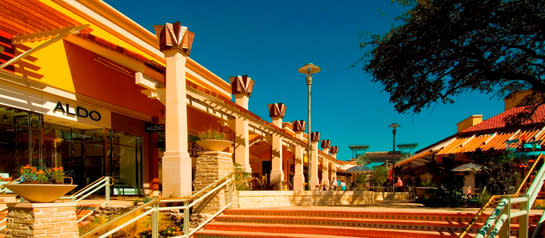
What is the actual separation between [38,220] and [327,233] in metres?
5.79

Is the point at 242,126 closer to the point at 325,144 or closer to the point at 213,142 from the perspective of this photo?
the point at 213,142

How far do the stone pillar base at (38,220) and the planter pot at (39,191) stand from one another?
11cm

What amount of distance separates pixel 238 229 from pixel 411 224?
14.0 ft

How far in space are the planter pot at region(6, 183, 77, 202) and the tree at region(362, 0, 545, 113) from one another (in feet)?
34.0

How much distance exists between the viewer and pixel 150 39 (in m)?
19.1

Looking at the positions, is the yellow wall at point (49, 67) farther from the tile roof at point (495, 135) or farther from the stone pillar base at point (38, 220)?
the tile roof at point (495, 135)

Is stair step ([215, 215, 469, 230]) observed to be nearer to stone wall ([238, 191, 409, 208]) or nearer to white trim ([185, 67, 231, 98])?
stone wall ([238, 191, 409, 208])

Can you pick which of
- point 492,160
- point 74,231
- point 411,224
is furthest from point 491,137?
point 74,231

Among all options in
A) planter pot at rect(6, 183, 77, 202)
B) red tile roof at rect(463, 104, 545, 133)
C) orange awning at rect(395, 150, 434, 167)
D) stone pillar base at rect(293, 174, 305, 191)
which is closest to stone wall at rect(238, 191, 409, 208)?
stone pillar base at rect(293, 174, 305, 191)

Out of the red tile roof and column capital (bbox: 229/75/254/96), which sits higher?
column capital (bbox: 229/75/254/96)

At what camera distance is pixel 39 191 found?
21.0 ft

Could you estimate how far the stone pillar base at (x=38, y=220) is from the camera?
638 cm

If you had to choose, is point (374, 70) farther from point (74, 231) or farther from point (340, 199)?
point (74, 231)

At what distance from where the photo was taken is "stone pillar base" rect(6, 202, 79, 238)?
6.38 metres
